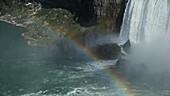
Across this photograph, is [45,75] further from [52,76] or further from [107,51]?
[107,51]

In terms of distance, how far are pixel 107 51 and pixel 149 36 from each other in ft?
19.2

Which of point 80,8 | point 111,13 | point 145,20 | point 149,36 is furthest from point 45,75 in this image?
point 80,8

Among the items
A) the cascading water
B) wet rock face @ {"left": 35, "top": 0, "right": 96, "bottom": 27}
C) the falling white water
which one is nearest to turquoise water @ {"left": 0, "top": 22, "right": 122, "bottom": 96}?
the cascading water

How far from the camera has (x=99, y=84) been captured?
1895 inches

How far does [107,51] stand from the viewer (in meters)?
56.8

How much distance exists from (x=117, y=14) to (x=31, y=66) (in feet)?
51.3

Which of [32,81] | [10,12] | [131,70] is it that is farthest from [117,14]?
[10,12]

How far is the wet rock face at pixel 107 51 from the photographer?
5591 centimetres

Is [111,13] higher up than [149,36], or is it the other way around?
[111,13]

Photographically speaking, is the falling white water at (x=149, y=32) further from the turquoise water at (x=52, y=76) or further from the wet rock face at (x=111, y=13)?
the turquoise water at (x=52, y=76)

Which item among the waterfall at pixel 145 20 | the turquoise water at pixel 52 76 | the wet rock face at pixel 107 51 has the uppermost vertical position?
the waterfall at pixel 145 20

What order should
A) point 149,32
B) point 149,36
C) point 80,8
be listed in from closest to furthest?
point 149,32, point 149,36, point 80,8

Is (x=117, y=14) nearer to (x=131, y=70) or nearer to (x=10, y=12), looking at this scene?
(x=131, y=70)

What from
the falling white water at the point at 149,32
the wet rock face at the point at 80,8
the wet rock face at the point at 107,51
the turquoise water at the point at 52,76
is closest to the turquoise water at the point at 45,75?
the turquoise water at the point at 52,76
